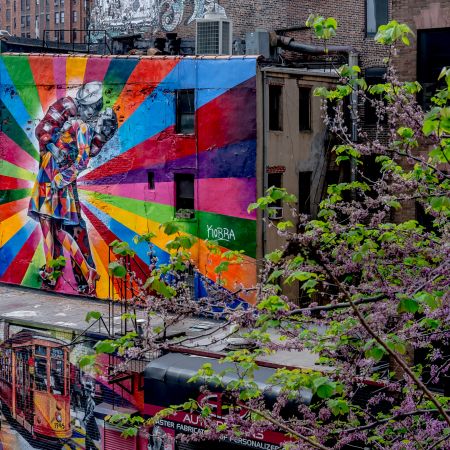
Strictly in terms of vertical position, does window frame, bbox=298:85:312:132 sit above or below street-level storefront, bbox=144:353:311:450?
above

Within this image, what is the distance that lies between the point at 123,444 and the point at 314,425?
1545 cm

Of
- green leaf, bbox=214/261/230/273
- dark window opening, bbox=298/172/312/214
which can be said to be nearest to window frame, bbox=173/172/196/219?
dark window opening, bbox=298/172/312/214

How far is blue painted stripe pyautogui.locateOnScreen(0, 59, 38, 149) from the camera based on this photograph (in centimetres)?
3334

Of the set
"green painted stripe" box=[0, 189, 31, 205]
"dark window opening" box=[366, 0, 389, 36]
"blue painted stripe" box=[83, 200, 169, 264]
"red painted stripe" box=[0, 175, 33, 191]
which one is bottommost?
"blue painted stripe" box=[83, 200, 169, 264]

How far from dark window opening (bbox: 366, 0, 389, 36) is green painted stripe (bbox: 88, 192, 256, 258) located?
27.7ft

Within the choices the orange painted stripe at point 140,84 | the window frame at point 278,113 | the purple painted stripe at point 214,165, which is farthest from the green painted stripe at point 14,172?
the window frame at point 278,113

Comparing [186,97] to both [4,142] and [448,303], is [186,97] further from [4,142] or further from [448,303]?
[448,303]

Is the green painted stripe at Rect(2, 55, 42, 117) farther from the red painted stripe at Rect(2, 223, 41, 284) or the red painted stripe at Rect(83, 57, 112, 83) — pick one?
the red painted stripe at Rect(2, 223, 41, 284)

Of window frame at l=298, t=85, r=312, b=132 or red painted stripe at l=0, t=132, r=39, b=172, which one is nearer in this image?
window frame at l=298, t=85, r=312, b=132

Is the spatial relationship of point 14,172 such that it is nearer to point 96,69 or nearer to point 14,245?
point 14,245

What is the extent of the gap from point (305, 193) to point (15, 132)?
10.8 meters

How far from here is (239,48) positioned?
3353 centimetres

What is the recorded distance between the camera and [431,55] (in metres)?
21.0

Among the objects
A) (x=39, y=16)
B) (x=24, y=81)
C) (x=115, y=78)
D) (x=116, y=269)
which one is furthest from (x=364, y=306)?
(x=39, y=16)
